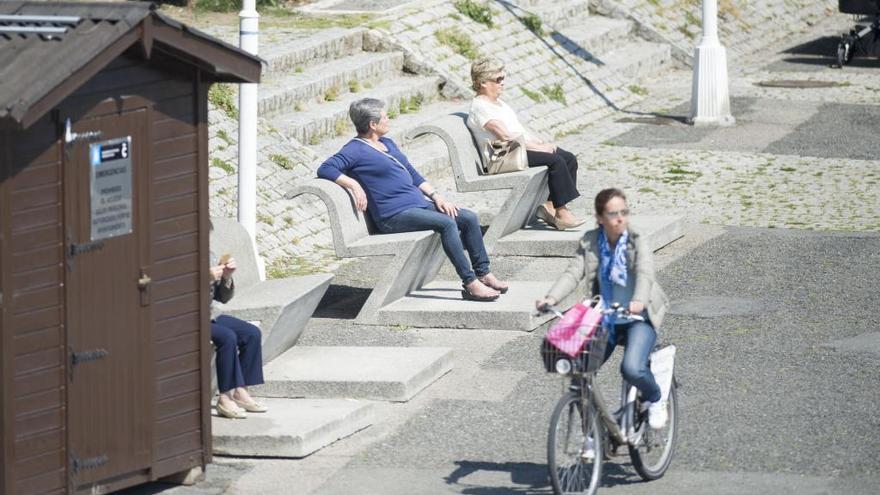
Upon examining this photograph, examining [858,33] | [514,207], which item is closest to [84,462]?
[514,207]

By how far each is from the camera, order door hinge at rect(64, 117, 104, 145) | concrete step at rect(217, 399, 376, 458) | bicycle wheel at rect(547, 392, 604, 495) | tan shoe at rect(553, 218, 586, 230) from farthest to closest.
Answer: tan shoe at rect(553, 218, 586, 230) < concrete step at rect(217, 399, 376, 458) < bicycle wheel at rect(547, 392, 604, 495) < door hinge at rect(64, 117, 104, 145)

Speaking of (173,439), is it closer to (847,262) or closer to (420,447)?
(420,447)

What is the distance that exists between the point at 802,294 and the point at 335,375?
3.71 m

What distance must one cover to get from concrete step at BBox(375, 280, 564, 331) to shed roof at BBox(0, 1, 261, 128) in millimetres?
3301

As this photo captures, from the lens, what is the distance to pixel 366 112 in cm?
1031

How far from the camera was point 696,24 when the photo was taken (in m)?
23.1

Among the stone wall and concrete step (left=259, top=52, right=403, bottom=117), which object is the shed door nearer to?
concrete step (left=259, top=52, right=403, bottom=117)

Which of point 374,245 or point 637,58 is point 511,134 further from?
→ point 637,58

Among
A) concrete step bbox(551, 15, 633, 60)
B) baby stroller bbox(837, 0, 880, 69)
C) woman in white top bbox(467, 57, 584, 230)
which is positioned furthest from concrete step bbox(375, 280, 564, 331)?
baby stroller bbox(837, 0, 880, 69)

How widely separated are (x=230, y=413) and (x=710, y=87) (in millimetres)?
10672

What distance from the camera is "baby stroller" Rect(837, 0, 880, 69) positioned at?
71.4 ft

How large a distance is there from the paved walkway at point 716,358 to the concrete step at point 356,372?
0.39 feet

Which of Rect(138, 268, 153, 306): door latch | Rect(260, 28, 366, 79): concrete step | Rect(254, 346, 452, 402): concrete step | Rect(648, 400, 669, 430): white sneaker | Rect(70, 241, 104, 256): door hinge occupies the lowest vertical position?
Rect(254, 346, 452, 402): concrete step

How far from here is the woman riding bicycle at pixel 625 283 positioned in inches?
287
